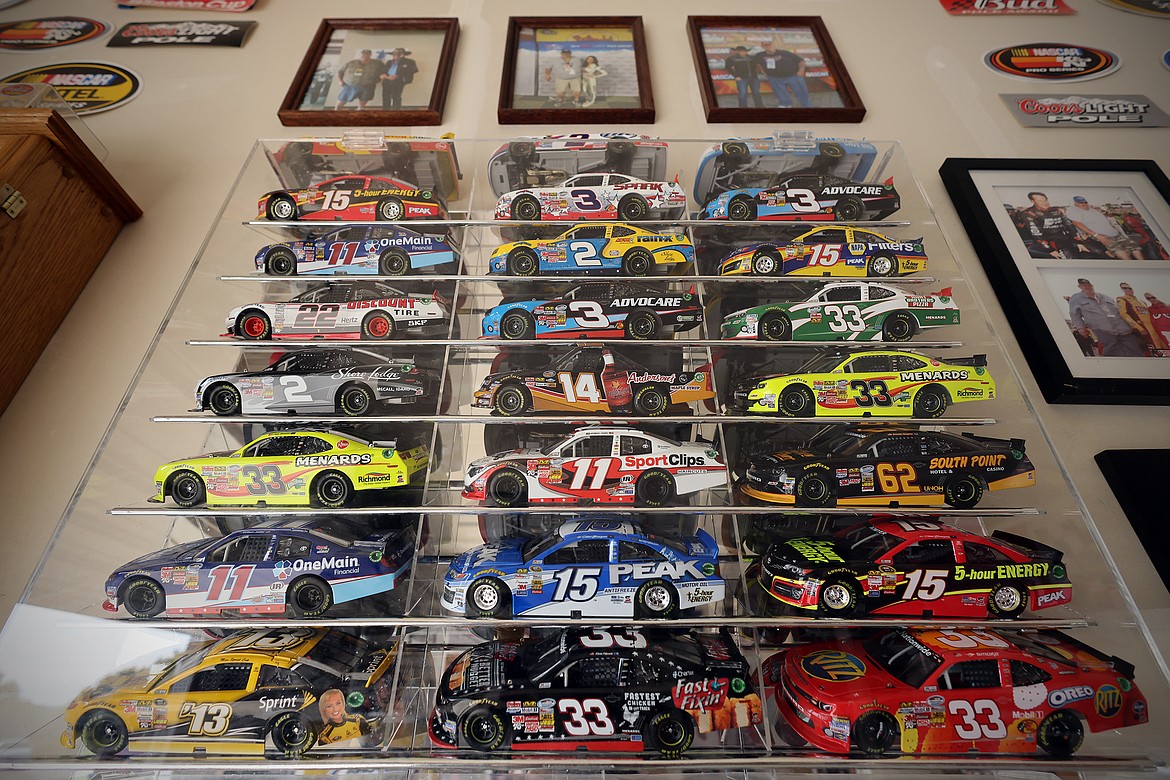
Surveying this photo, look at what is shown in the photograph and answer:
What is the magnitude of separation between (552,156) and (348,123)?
81.3 inches

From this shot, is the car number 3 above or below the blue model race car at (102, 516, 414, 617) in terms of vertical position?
below

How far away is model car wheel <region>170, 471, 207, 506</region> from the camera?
366 centimetres

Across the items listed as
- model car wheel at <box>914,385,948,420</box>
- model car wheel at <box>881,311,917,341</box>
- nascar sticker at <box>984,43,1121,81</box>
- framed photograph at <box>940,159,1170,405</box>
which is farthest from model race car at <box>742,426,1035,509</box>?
nascar sticker at <box>984,43,1121,81</box>

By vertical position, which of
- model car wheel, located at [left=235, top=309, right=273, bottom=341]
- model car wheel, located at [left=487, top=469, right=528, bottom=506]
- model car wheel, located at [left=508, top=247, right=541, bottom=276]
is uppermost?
model car wheel, located at [left=508, top=247, right=541, bottom=276]

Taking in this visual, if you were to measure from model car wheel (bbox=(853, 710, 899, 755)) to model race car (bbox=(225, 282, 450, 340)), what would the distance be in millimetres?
2908

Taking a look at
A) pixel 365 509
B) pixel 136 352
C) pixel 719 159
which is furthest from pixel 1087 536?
pixel 136 352

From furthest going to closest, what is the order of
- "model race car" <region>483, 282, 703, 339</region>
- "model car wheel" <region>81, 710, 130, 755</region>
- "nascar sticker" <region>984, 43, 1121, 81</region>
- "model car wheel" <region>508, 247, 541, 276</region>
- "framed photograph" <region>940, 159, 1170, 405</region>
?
1. "nascar sticker" <region>984, 43, 1121, 81</region>
2. "framed photograph" <region>940, 159, 1170, 405</region>
3. "model car wheel" <region>508, 247, 541, 276</region>
4. "model race car" <region>483, 282, 703, 339</region>
5. "model car wheel" <region>81, 710, 130, 755</region>

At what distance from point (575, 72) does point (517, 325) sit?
3.26 metres

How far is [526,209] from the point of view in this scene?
189 inches

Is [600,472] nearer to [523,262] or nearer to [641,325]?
[641,325]

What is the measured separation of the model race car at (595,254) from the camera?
445cm

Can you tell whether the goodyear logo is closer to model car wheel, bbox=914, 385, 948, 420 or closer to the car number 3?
the car number 3

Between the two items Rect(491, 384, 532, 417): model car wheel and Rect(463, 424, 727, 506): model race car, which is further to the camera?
Rect(491, 384, 532, 417): model car wheel

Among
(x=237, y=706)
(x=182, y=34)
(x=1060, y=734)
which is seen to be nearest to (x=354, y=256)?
(x=237, y=706)
